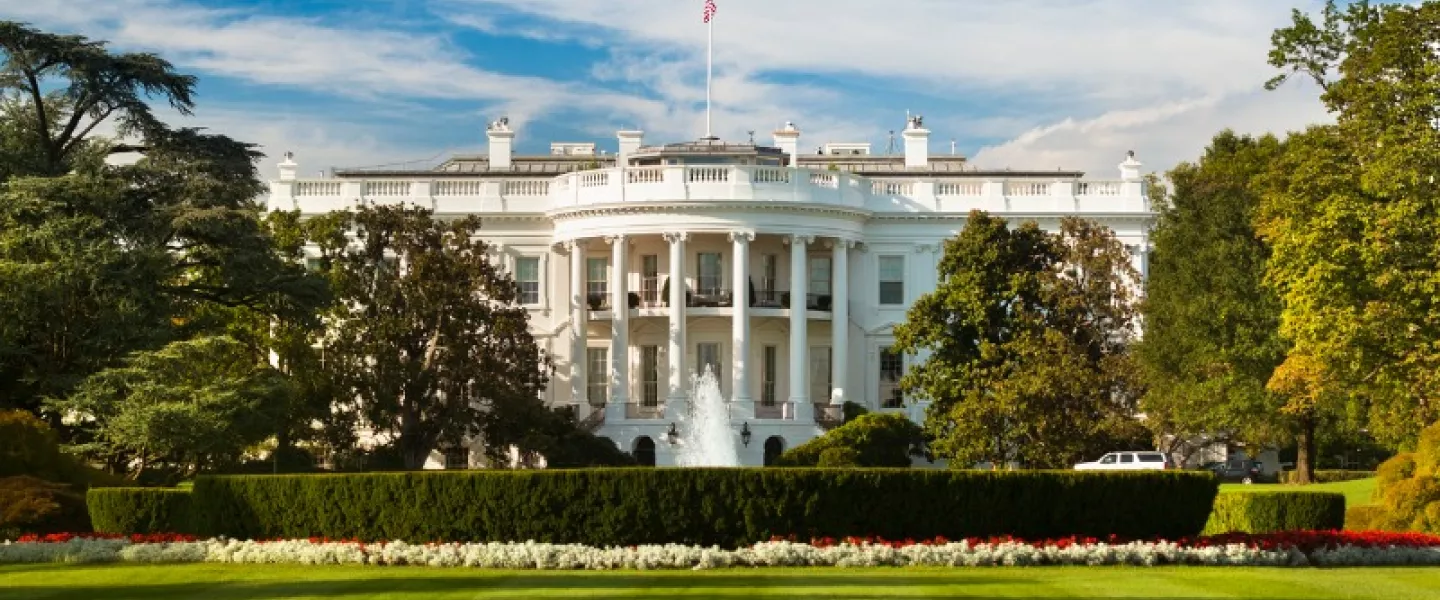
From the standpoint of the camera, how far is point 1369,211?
38719mm

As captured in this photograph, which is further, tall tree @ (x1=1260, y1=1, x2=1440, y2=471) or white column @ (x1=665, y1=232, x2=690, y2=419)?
white column @ (x1=665, y1=232, x2=690, y2=419)

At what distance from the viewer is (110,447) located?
129 ft

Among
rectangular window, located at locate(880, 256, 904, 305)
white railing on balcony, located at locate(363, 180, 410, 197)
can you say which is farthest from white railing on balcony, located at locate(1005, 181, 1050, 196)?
white railing on balcony, located at locate(363, 180, 410, 197)

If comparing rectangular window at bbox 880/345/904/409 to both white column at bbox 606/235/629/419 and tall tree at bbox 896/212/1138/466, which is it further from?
tall tree at bbox 896/212/1138/466

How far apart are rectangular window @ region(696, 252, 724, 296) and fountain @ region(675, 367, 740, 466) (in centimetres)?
428

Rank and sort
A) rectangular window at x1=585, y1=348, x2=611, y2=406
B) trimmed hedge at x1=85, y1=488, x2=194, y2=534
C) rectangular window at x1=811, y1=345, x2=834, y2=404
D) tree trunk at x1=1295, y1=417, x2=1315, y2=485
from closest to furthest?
trimmed hedge at x1=85, y1=488, x2=194, y2=534
tree trunk at x1=1295, y1=417, x2=1315, y2=485
rectangular window at x1=585, y1=348, x2=611, y2=406
rectangular window at x1=811, y1=345, x2=834, y2=404

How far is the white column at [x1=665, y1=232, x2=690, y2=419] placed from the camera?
6166 centimetres

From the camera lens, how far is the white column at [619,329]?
62.1 m

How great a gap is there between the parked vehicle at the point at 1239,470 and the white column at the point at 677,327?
56.6 ft

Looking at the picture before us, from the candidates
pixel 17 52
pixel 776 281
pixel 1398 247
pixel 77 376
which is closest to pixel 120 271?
pixel 77 376

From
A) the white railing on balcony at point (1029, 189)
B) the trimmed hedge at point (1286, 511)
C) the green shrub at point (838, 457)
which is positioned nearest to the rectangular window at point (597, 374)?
the green shrub at point (838, 457)

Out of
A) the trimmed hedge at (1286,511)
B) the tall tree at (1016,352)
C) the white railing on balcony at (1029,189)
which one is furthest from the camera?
the white railing on balcony at (1029,189)

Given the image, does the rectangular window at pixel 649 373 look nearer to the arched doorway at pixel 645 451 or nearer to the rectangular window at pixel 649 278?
the rectangular window at pixel 649 278

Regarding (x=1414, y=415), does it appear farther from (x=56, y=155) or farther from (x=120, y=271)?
(x=56, y=155)
